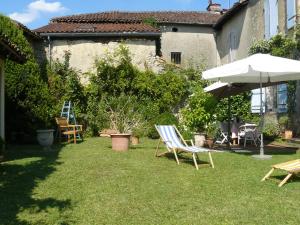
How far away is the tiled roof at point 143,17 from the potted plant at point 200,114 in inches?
350

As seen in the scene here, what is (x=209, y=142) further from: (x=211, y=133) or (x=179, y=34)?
(x=179, y=34)

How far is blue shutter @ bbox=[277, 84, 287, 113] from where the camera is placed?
14.8m

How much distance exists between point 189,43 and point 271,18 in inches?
258

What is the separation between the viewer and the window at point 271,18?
15.9 m

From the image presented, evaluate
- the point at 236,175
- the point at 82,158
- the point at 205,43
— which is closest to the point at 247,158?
the point at 236,175

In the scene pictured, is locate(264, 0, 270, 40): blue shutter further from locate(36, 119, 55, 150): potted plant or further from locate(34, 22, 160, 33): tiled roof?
locate(36, 119, 55, 150): potted plant

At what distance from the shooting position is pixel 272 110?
16.0m

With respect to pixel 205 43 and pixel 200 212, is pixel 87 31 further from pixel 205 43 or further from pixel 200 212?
pixel 200 212

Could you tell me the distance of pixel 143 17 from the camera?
21562 millimetres

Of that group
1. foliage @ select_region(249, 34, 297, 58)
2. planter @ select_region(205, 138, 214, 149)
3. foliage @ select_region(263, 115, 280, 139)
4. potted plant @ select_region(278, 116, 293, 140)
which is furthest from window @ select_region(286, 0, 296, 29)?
planter @ select_region(205, 138, 214, 149)

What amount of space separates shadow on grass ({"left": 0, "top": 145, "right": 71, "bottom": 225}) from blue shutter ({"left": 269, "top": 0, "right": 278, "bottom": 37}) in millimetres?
9838

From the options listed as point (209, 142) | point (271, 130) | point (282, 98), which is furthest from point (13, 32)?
point (282, 98)

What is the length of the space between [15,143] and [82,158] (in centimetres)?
463

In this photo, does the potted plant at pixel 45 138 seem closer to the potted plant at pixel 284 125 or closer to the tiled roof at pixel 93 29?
the tiled roof at pixel 93 29
